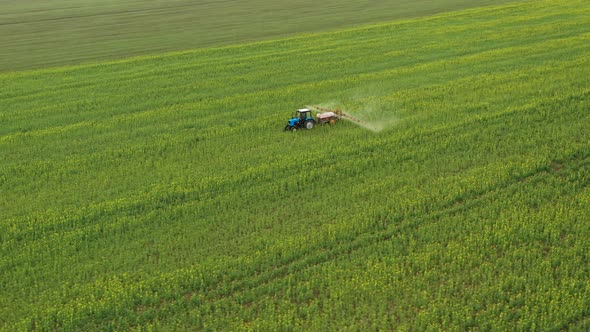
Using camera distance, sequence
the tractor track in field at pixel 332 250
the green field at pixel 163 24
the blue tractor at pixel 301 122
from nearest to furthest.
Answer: the tractor track in field at pixel 332 250
the blue tractor at pixel 301 122
the green field at pixel 163 24

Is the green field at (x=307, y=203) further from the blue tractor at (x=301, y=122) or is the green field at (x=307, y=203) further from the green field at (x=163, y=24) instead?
the green field at (x=163, y=24)

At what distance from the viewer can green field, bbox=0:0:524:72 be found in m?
49.6

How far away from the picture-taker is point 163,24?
2473 inches

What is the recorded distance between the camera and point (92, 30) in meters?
61.2

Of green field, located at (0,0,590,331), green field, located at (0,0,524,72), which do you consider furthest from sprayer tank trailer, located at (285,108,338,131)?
green field, located at (0,0,524,72)

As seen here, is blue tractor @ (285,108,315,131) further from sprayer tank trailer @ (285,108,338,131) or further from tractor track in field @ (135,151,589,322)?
tractor track in field @ (135,151,589,322)

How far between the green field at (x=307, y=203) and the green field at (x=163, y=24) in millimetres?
15438

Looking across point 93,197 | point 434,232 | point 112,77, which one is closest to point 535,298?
point 434,232

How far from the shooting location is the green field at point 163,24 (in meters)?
49.6

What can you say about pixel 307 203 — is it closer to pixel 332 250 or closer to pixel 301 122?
pixel 332 250

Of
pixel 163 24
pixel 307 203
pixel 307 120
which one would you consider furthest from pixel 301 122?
pixel 163 24

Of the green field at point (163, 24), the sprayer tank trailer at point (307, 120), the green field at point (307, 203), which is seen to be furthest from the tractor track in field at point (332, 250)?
the green field at point (163, 24)

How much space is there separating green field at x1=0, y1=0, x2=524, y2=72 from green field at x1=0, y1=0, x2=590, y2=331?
15.4 m

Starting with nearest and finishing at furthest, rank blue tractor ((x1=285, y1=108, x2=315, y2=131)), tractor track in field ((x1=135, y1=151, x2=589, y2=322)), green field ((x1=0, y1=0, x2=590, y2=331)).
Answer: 1. green field ((x1=0, y1=0, x2=590, y2=331))
2. tractor track in field ((x1=135, y1=151, x2=589, y2=322))
3. blue tractor ((x1=285, y1=108, x2=315, y2=131))
